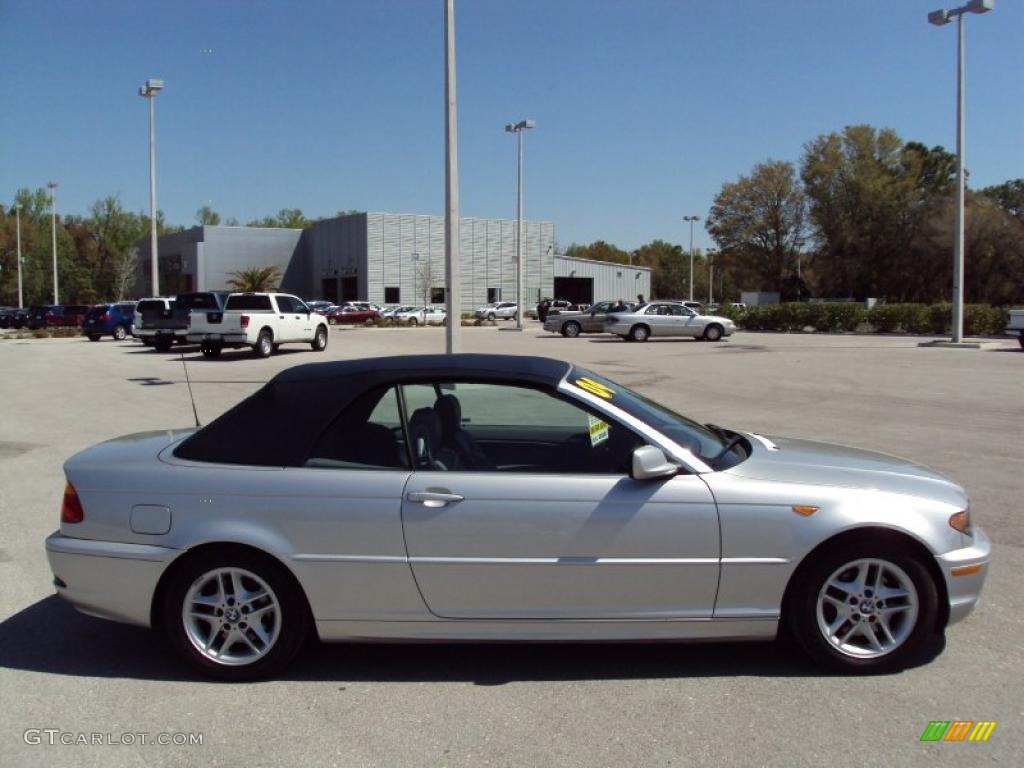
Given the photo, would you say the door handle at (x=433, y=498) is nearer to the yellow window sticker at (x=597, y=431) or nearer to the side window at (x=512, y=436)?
the side window at (x=512, y=436)

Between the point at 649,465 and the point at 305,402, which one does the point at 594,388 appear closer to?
the point at 649,465

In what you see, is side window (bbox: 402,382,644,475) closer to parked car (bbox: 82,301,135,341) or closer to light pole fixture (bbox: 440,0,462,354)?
light pole fixture (bbox: 440,0,462,354)

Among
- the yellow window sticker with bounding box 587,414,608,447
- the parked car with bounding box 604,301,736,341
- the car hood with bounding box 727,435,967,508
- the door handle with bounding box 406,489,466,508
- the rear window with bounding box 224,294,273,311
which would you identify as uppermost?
the rear window with bounding box 224,294,273,311

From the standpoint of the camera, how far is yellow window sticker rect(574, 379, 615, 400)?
4410 millimetres

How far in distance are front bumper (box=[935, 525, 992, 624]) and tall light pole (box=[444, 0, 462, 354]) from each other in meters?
12.0

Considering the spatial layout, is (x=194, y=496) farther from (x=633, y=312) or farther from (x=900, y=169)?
(x=900, y=169)

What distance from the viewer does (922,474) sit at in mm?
4555

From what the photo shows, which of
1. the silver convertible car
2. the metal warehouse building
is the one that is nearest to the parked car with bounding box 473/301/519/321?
the metal warehouse building

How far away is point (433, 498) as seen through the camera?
4086 millimetres

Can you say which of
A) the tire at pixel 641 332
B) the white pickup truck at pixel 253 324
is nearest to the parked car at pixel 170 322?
the white pickup truck at pixel 253 324

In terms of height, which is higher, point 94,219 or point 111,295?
point 94,219

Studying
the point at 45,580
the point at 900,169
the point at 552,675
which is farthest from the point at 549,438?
the point at 900,169

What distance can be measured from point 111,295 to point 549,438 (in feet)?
356

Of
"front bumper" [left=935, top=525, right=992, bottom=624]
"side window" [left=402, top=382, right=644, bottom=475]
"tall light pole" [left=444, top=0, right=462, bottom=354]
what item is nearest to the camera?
"front bumper" [left=935, top=525, right=992, bottom=624]
